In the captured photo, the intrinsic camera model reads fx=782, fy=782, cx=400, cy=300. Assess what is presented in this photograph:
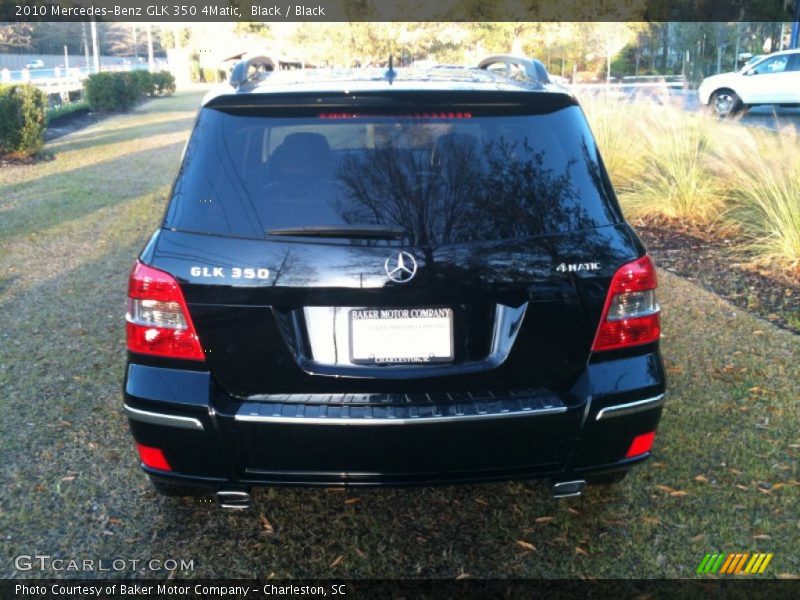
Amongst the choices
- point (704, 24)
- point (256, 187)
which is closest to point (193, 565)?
point (256, 187)

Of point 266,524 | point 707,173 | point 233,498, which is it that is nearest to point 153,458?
point 233,498

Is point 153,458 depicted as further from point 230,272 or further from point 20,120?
point 20,120

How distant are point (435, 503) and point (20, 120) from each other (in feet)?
46.1

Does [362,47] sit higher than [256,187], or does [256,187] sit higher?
[362,47]

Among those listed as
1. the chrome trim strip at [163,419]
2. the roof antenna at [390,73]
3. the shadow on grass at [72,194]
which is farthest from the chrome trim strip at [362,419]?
the shadow on grass at [72,194]

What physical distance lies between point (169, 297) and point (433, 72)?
5.59 feet

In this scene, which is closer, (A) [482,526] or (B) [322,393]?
(B) [322,393]

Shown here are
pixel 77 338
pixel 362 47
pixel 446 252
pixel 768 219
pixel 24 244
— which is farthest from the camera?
pixel 362 47

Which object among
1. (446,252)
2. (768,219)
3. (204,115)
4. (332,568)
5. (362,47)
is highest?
(362,47)

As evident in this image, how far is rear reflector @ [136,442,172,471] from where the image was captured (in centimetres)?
A: 289

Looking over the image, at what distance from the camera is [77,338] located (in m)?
5.75

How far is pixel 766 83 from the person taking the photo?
22203 millimetres

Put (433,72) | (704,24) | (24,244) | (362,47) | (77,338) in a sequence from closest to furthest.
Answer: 1. (433,72)
2. (77,338)
3. (24,244)
4. (362,47)
5. (704,24)

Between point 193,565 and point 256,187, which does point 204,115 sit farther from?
point 193,565
